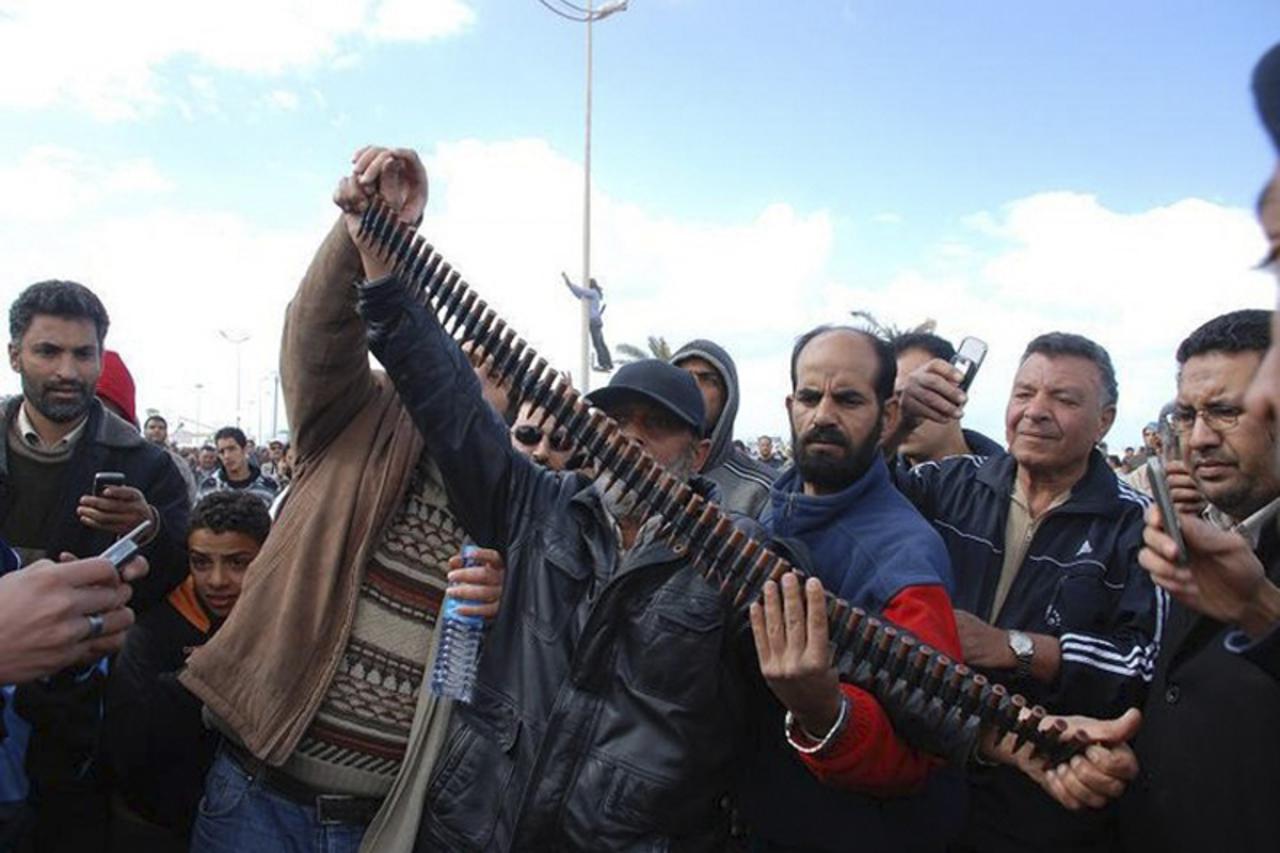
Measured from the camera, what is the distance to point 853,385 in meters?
2.93

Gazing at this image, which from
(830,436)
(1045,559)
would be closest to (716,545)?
(830,436)

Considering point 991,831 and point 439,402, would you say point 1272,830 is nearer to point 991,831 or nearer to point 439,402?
point 991,831

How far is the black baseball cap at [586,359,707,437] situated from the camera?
115 inches

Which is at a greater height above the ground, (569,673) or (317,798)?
(569,673)

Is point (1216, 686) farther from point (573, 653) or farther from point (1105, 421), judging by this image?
point (573, 653)

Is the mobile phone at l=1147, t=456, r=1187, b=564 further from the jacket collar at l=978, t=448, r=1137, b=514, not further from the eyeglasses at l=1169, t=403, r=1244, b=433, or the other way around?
the eyeglasses at l=1169, t=403, r=1244, b=433

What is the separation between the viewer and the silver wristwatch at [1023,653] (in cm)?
295

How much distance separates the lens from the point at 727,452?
516cm

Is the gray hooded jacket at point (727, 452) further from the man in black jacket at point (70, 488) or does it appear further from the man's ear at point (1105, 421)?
the man in black jacket at point (70, 488)

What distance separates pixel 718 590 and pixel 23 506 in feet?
11.0

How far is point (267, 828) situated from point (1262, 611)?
3055mm

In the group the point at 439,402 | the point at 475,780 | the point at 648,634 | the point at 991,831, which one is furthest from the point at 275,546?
the point at 991,831

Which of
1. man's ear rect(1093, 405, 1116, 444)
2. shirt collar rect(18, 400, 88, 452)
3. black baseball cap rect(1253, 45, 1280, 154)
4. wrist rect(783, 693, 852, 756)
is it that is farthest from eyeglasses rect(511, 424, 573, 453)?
man's ear rect(1093, 405, 1116, 444)

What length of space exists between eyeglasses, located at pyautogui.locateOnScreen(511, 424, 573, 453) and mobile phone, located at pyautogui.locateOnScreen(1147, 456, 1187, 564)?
1.49m
